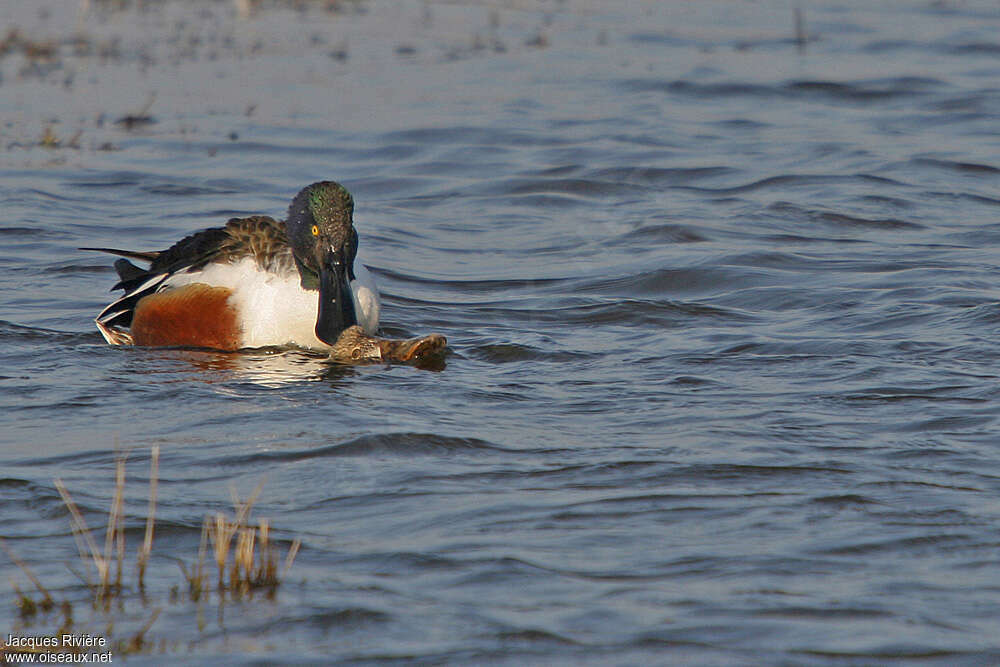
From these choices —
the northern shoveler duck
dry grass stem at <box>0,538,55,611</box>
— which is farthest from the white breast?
dry grass stem at <box>0,538,55,611</box>

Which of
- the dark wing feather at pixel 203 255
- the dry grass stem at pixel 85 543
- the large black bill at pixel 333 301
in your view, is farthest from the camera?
the dark wing feather at pixel 203 255

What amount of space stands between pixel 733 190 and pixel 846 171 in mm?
891

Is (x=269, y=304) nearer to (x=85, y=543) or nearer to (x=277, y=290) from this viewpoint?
(x=277, y=290)

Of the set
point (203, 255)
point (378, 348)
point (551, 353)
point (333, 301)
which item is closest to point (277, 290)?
point (333, 301)

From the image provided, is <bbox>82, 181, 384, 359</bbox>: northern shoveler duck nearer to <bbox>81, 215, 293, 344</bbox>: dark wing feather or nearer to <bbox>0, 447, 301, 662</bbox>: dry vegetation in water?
<bbox>81, 215, 293, 344</bbox>: dark wing feather

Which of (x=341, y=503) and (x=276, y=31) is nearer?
(x=341, y=503)

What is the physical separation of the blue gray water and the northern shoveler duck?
0.44 feet

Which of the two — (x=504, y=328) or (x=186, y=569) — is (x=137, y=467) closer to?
(x=186, y=569)

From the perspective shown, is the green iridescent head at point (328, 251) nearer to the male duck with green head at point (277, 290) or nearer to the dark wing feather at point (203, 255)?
the male duck with green head at point (277, 290)

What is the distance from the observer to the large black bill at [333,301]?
21.7 feet

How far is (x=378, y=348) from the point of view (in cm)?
668

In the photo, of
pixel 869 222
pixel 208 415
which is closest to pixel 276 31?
pixel 869 222

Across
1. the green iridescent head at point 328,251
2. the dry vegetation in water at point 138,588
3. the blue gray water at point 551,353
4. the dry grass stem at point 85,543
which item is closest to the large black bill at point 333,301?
the green iridescent head at point 328,251

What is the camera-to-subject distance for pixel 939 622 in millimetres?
3906
